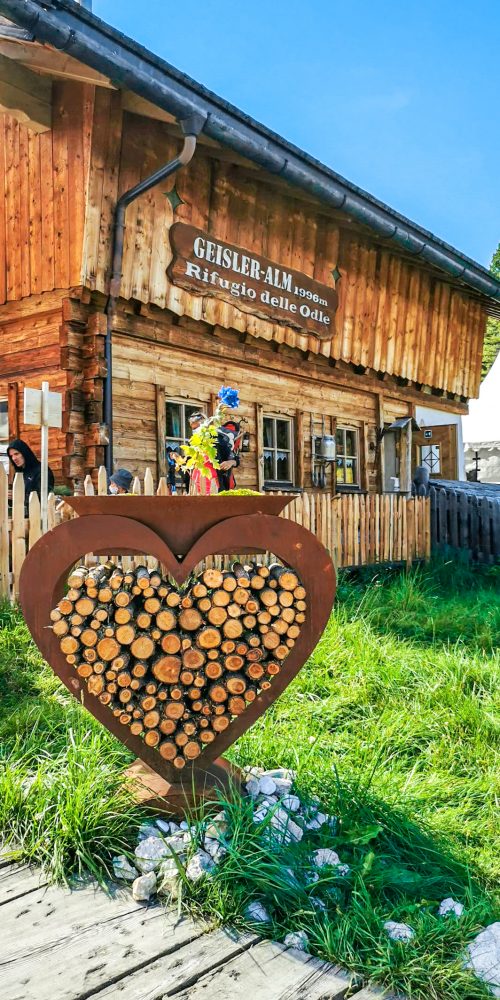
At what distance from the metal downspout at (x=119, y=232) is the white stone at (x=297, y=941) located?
23.4 feet

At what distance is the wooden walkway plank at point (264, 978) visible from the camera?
82.2 inches

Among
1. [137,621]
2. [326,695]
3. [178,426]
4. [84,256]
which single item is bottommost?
[326,695]

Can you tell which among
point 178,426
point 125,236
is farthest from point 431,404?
point 125,236

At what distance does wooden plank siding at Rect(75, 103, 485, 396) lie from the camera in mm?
9055

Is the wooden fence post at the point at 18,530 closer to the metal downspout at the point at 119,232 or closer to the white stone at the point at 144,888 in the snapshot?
the metal downspout at the point at 119,232

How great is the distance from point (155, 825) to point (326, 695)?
7.41ft

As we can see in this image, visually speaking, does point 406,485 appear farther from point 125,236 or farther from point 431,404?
point 125,236

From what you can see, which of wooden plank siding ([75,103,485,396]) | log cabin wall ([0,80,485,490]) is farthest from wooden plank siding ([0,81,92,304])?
wooden plank siding ([75,103,485,396])

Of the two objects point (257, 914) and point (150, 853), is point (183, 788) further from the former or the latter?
point (257, 914)

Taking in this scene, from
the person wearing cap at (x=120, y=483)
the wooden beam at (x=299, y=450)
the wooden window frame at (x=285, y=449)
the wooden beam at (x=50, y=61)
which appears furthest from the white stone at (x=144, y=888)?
the wooden beam at (x=299, y=450)

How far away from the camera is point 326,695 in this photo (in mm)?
5113

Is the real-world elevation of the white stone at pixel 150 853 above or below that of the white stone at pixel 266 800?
below

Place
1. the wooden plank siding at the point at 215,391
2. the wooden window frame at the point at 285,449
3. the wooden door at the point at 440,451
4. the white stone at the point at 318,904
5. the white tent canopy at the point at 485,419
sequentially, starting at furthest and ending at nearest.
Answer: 1. the white tent canopy at the point at 485,419
2. the wooden door at the point at 440,451
3. the wooden window frame at the point at 285,449
4. the wooden plank siding at the point at 215,391
5. the white stone at the point at 318,904

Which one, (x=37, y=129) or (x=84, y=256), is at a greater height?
(x=37, y=129)
